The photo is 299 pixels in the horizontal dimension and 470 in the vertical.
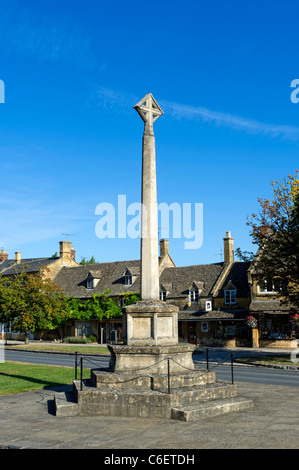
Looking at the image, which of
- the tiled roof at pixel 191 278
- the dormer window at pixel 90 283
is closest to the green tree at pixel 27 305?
the dormer window at pixel 90 283

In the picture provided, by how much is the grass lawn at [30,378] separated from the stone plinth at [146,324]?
5.58 meters

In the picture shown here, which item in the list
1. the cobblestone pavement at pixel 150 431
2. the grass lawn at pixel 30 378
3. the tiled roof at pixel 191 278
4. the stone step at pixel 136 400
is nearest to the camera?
the cobblestone pavement at pixel 150 431

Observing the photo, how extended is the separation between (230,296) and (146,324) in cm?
3060

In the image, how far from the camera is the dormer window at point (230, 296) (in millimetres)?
41875

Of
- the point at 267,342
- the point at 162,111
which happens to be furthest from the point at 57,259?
the point at 162,111

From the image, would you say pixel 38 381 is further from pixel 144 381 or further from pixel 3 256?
pixel 3 256

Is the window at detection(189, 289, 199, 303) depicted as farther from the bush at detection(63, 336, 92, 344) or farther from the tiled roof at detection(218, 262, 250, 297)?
the bush at detection(63, 336, 92, 344)

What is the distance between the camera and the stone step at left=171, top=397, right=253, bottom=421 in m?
10.4

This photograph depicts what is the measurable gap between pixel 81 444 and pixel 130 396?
2.57 metres

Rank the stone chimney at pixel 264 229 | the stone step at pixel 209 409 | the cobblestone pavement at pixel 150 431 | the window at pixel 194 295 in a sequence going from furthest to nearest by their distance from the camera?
the window at pixel 194 295 → the stone chimney at pixel 264 229 → the stone step at pixel 209 409 → the cobblestone pavement at pixel 150 431

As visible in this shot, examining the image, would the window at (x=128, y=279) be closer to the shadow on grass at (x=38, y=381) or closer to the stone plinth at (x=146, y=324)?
the shadow on grass at (x=38, y=381)

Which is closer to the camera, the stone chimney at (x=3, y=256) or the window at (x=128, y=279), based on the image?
the window at (x=128, y=279)

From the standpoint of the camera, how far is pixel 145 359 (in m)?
12.2

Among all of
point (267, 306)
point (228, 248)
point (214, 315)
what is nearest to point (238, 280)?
point (228, 248)
